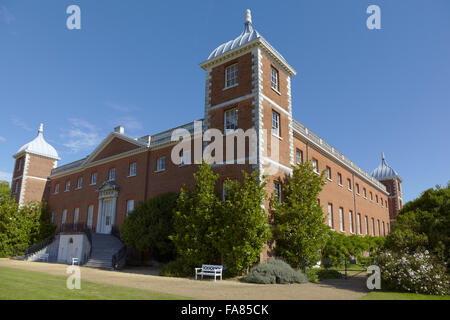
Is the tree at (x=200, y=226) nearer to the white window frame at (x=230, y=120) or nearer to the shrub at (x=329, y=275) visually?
→ the white window frame at (x=230, y=120)

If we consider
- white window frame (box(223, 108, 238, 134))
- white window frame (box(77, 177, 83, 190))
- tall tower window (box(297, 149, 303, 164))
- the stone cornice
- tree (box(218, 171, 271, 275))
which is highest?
the stone cornice

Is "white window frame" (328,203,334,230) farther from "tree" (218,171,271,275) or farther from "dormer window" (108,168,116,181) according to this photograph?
"dormer window" (108,168,116,181)

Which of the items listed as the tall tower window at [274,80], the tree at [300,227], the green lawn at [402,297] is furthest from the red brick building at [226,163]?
the green lawn at [402,297]

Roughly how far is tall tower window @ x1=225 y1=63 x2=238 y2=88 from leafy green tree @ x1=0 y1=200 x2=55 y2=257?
24284 millimetres

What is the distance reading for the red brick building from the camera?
19.4 m

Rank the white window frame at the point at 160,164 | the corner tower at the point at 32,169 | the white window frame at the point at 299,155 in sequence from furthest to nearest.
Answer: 1. the corner tower at the point at 32,169
2. the white window frame at the point at 160,164
3. the white window frame at the point at 299,155

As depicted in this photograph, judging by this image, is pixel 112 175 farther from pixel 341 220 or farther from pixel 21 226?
pixel 341 220

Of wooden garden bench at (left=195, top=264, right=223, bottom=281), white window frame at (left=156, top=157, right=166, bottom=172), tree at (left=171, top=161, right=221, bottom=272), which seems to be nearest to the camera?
wooden garden bench at (left=195, top=264, right=223, bottom=281)

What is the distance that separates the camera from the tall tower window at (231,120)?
20.0m

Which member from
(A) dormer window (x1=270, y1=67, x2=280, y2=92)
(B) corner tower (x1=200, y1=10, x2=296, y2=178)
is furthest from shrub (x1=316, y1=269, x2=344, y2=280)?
(A) dormer window (x1=270, y1=67, x2=280, y2=92)

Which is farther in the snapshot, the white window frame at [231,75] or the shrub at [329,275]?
the white window frame at [231,75]

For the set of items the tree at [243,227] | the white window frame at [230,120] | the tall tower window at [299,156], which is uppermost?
the white window frame at [230,120]

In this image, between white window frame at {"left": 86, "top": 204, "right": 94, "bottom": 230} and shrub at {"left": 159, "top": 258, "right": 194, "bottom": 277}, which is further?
white window frame at {"left": 86, "top": 204, "right": 94, "bottom": 230}
